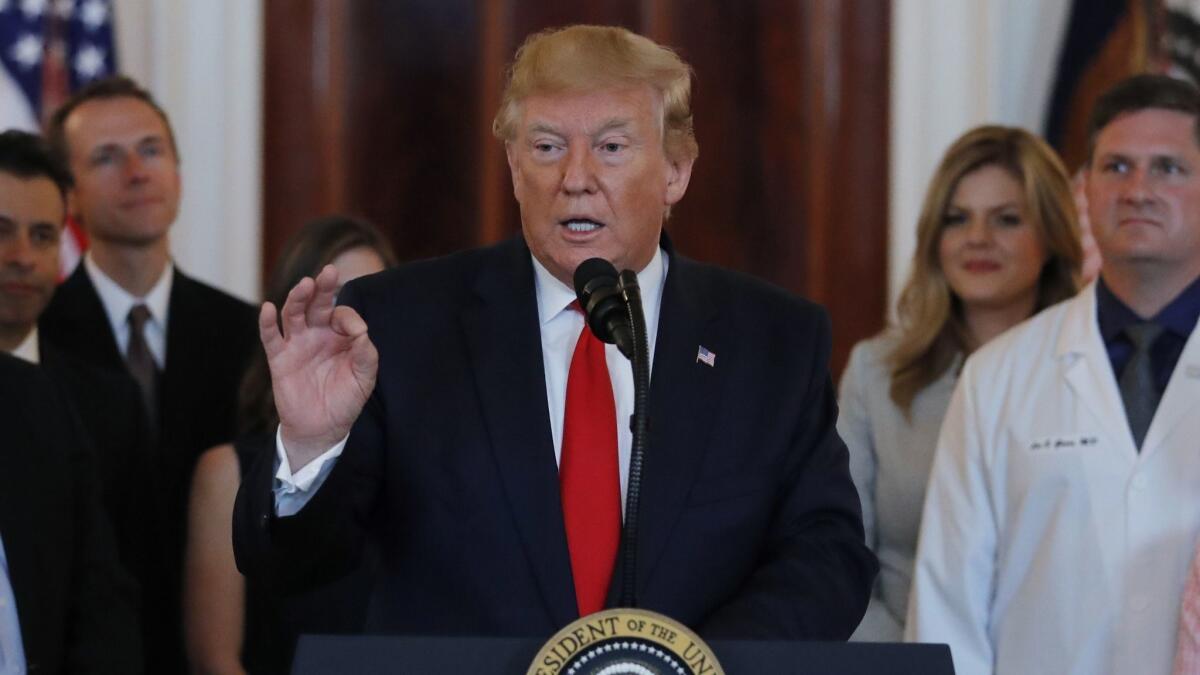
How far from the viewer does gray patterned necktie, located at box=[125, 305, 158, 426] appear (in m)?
3.93

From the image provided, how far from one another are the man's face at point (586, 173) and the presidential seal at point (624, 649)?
2.23ft

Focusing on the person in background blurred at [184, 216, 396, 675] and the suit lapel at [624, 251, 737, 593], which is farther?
the person in background blurred at [184, 216, 396, 675]

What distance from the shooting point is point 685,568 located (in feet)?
7.30

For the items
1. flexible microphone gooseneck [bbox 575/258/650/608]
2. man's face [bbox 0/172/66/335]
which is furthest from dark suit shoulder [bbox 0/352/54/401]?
flexible microphone gooseneck [bbox 575/258/650/608]

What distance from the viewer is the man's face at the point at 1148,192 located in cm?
334

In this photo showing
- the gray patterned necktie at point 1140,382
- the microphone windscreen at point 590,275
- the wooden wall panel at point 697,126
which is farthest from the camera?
the wooden wall panel at point 697,126

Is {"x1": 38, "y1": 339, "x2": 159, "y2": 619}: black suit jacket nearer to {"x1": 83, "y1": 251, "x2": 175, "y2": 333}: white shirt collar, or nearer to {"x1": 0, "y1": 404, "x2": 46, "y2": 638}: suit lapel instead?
{"x1": 83, "y1": 251, "x2": 175, "y2": 333}: white shirt collar

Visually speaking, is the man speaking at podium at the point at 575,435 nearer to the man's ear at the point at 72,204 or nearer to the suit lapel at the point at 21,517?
the suit lapel at the point at 21,517

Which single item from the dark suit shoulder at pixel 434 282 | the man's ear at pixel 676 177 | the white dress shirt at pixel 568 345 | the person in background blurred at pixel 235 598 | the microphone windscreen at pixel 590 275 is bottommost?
the person in background blurred at pixel 235 598

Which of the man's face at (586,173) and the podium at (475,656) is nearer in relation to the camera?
the podium at (475,656)

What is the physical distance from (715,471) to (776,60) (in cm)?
302

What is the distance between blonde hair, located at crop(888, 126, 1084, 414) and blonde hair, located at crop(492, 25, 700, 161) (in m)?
1.58

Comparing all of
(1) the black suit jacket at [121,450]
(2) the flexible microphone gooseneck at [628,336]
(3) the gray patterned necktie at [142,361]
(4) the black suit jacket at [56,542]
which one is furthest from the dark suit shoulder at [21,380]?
(2) the flexible microphone gooseneck at [628,336]

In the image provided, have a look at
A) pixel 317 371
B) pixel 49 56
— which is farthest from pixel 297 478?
pixel 49 56
